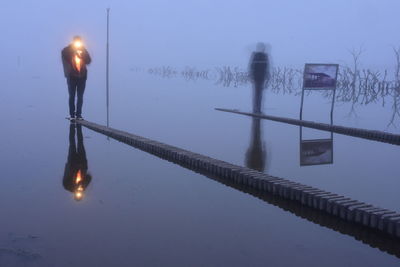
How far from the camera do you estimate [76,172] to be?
21.6ft

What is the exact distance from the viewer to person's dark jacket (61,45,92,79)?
38.6 feet

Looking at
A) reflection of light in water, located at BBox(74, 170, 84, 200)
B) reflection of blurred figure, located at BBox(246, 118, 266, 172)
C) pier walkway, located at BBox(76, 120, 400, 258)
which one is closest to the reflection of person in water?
reflection of light in water, located at BBox(74, 170, 84, 200)

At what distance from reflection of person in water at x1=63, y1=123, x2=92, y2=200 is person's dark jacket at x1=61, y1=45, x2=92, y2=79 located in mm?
3238

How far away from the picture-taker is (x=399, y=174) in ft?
23.7

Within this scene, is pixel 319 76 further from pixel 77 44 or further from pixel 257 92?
pixel 77 44

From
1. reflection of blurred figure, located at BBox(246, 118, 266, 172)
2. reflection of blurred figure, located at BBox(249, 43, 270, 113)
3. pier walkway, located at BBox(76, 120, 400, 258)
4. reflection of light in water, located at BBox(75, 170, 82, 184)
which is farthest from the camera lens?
reflection of blurred figure, located at BBox(249, 43, 270, 113)

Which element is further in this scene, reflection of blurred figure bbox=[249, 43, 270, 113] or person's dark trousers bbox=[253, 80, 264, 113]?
person's dark trousers bbox=[253, 80, 264, 113]

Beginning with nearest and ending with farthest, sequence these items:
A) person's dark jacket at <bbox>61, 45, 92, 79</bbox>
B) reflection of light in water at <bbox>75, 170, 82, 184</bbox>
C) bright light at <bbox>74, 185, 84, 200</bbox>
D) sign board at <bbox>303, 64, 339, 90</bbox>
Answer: bright light at <bbox>74, 185, 84, 200</bbox>, reflection of light in water at <bbox>75, 170, 82, 184</bbox>, person's dark jacket at <bbox>61, 45, 92, 79</bbox>, sign board at <bbox>303, 64, 339, 90</bbox>

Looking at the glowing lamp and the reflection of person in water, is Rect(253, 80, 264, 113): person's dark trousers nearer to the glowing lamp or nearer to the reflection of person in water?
the glowing lamp

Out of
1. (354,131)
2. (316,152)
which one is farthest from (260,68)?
(316,152)

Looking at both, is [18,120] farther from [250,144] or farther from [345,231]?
[345,231]

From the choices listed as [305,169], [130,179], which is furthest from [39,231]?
[305,169]

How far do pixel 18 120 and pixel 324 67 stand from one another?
808 centimetres

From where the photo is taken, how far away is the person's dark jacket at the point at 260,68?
14719mm
